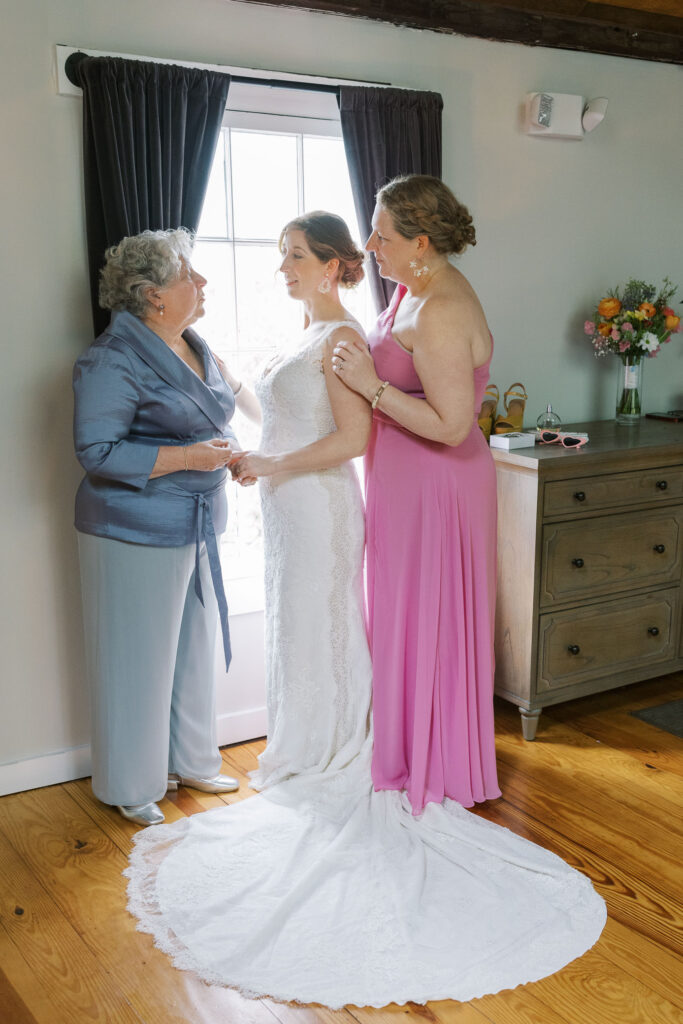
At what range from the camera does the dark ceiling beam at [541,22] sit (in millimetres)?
3141

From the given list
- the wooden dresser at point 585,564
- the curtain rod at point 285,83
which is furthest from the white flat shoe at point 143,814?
the curtain rod at point 285,83

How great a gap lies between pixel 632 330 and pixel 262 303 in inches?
57.3

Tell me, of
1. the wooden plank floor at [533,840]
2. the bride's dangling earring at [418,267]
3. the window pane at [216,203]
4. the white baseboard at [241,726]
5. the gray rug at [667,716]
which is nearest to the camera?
the wooden plank floor at [533,840]

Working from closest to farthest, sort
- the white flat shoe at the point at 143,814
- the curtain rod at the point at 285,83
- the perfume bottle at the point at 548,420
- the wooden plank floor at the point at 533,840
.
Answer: the wooden plank floor at the point at 533,840 → the white flat shoe at the point at 143,814 → the curtain rod at the point at 285,83 → the perfume bottle at the point at 548,420

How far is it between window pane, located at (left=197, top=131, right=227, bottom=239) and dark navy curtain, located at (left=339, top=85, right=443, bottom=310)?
0.40m

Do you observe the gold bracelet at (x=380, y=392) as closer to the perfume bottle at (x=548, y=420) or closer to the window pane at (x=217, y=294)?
Answer: the window pane at (x=217, y=294)

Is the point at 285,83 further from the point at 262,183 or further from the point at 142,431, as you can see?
the point at 142,431

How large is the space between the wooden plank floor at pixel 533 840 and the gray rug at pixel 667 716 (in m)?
0.05

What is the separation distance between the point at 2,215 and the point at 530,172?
1971 millimetres

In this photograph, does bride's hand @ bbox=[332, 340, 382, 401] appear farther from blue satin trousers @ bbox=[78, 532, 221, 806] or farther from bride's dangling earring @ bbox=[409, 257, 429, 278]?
blue satin trousers @ bbox=[78, 532, 221, 806]

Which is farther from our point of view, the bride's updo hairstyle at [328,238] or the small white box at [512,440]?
the small white box at [512,440]

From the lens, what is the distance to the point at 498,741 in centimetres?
329

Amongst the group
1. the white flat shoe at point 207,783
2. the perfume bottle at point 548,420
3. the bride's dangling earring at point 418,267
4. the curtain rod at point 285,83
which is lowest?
the white flat shoe at point 207,783

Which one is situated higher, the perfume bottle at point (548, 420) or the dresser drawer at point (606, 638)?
the perfume bottle at point (548, 420)
